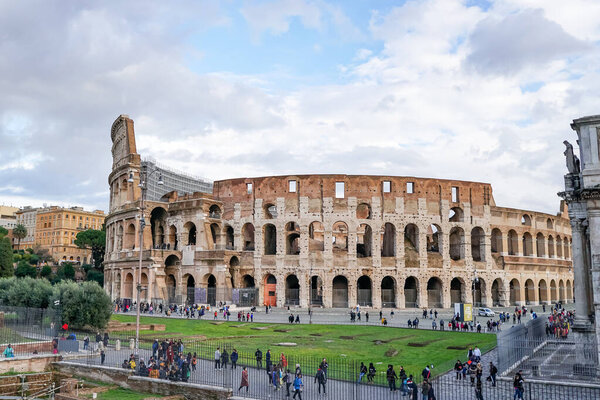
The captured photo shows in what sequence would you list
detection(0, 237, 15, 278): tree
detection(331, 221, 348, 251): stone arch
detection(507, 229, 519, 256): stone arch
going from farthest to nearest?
detection(331, 221, 348, 251): stone arch, detection(0, 237, 15, 278): tree, detection(507, 229, 519, 256): stone arch

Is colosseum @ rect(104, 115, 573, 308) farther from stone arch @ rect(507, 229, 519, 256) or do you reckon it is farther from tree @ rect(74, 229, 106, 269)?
tree @ rect(74, 229, 106, 269)

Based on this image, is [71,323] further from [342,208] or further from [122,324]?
[342,208]

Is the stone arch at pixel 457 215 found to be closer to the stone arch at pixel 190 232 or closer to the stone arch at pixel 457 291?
the stone arch at pixel 457 291

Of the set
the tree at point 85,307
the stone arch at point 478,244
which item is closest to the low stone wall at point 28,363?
the tree at point 85,307

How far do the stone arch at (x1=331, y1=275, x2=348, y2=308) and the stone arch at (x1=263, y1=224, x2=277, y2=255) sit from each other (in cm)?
662

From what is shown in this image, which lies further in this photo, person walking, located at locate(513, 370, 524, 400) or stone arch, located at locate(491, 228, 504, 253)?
stone arch, located at locate(491, 228, 504, 253)

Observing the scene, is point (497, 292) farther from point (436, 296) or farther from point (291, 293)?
point (291, 293)

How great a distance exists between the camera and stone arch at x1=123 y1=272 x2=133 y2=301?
4909 cm

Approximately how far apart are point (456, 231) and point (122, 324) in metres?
32.5

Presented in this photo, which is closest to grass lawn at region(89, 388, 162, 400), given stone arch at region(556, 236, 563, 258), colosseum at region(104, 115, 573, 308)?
colosseum at region(104, 115, 573, 308)

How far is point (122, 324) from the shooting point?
29609mm

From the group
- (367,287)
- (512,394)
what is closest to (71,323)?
(512,394)

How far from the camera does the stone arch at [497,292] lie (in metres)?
49.2

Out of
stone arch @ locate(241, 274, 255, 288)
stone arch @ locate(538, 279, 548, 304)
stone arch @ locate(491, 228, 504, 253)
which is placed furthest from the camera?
stone arch @ locate(538, 279, 548, 304)
